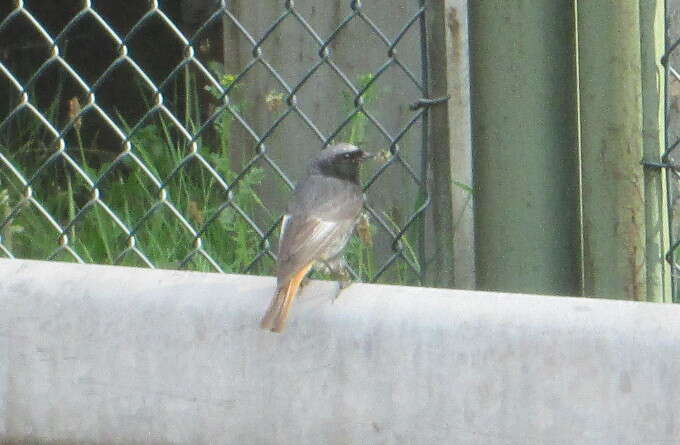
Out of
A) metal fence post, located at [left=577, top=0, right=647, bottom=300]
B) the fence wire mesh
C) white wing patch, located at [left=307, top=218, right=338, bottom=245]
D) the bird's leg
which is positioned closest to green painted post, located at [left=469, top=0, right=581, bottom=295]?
metal fence post, located at [left=577, top=0, right=647, bottom=300]

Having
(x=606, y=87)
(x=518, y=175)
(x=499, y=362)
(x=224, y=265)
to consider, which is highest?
(x=606, y=87)

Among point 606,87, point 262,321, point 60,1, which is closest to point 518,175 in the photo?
point 606,87

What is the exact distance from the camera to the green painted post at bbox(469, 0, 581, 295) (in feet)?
6.79

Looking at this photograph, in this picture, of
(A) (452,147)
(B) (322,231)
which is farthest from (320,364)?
(B) (322,231)

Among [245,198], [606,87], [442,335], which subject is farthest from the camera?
[245,198]

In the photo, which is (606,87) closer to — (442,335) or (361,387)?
(442,335)

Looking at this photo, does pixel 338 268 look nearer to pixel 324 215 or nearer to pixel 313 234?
pixel 324 215

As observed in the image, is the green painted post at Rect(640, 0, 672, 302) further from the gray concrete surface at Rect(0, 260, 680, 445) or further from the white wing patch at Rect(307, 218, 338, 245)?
the white wing patch at Rect(307, 218, 338, 245)

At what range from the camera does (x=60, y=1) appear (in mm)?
6742

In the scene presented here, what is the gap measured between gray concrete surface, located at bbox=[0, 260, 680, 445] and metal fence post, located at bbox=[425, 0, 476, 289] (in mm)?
637

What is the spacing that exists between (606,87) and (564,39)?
101mm

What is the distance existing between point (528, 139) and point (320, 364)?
0.48m

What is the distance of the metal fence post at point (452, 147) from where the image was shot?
108 inches

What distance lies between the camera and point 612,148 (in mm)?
2059
